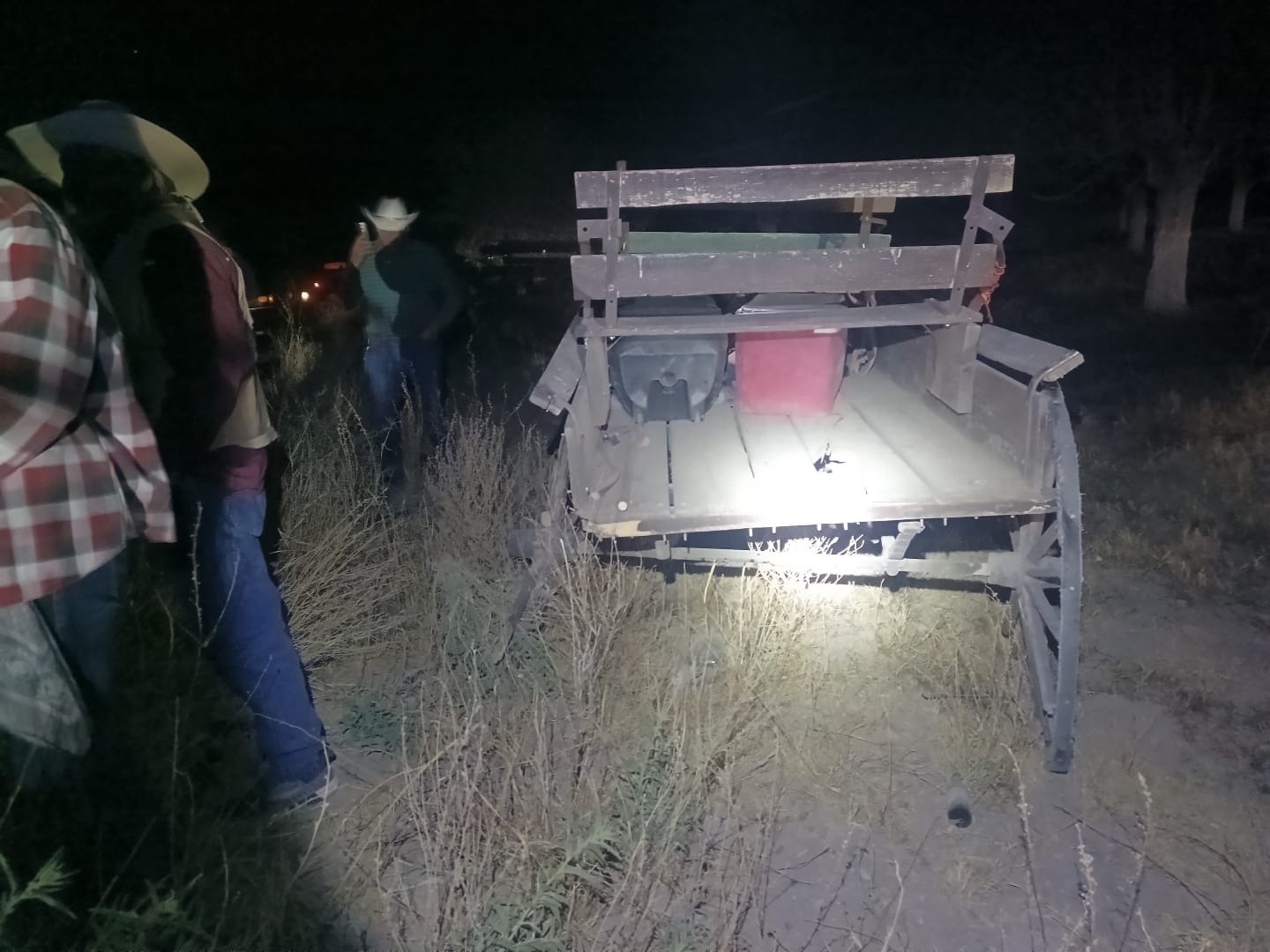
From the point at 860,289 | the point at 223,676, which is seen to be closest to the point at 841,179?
the point at 860,289

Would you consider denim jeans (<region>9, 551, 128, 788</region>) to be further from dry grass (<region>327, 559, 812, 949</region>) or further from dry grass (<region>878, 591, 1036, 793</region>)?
dry grass (<region>878, 591, 1036, 793</region>)

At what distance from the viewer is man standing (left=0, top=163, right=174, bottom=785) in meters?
1.86

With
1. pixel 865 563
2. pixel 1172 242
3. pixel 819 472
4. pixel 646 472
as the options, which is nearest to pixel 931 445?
pixel 819 472

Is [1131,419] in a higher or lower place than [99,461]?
lower

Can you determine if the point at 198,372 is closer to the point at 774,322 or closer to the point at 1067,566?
the point at 774,322

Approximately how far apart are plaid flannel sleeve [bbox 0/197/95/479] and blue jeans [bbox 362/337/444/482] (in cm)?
362

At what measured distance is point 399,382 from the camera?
577 centimetres

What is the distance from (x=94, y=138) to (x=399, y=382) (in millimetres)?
3280

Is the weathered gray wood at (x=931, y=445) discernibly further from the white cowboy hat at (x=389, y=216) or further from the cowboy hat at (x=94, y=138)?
the white cowboy hat at (x=389, y=216)

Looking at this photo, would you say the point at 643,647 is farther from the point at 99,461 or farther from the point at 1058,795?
the point at 99,461

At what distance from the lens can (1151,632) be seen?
161 inches

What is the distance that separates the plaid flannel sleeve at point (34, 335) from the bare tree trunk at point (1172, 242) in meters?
13.5

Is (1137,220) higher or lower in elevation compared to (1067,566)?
higher

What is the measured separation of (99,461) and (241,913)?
1096 mm
